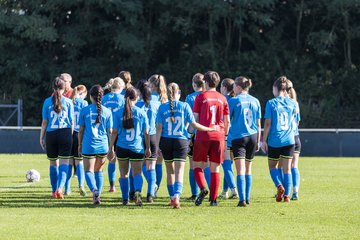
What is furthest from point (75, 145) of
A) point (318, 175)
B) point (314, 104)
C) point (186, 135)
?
point (314, 104)

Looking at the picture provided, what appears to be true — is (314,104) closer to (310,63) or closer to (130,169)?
(310,63)

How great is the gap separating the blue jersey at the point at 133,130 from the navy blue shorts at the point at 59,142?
1.46 metres

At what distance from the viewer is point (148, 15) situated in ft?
133

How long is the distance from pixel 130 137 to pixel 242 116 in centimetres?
174

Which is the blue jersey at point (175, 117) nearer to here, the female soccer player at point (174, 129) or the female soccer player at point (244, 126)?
the female soccer player at point (174, 129)

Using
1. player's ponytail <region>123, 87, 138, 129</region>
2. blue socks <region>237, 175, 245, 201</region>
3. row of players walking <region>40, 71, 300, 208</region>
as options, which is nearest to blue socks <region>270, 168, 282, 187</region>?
row of players walking <region>40, 71, 300, 208</region>

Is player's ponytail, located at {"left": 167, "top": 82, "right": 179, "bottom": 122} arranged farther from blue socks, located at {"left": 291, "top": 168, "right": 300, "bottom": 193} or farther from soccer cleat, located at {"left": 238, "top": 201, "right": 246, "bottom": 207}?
blue socks, located at {"left": 291, "top": 168, "right": 300, "bottom": 193}

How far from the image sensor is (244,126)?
13898 millimetres

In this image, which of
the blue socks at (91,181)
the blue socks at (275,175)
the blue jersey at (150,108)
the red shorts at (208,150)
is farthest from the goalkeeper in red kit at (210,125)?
the blue socks at (91,181)

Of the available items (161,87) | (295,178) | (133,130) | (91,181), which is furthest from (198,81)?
(295,178)

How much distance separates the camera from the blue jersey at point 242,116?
1390 centimetres

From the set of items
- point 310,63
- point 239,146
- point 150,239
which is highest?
point 310,63

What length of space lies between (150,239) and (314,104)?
28.3 m

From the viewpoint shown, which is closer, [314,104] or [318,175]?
[318,175]
